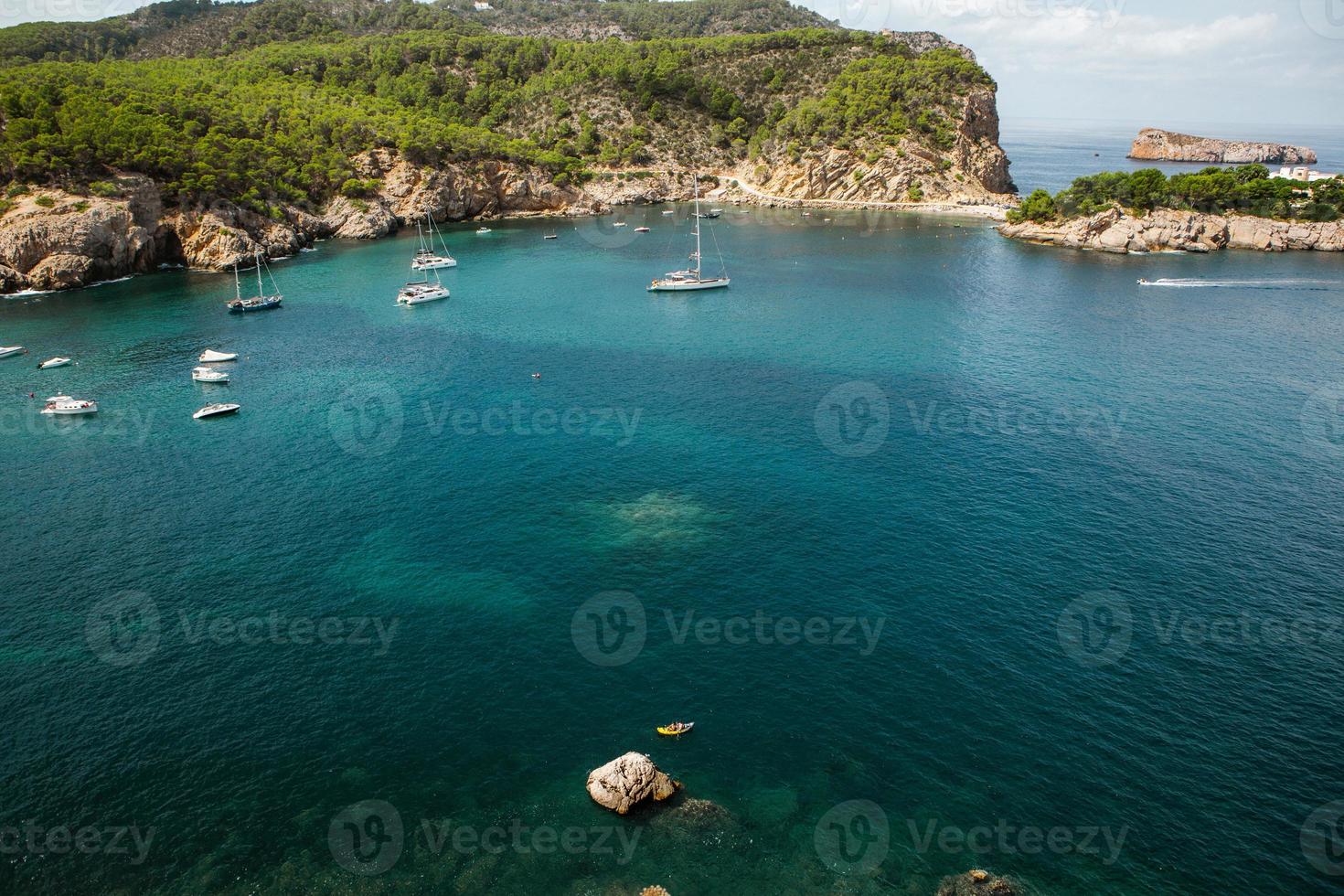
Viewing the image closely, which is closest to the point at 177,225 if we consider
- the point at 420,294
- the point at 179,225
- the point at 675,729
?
the point at 179,225

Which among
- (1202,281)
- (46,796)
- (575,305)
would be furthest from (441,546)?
(1202,281)

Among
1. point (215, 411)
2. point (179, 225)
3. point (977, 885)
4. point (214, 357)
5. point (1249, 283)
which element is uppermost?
point (179, 225)

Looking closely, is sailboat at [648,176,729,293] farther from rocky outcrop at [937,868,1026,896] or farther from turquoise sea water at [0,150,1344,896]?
rocky outcrop at [937,868,1026,896]

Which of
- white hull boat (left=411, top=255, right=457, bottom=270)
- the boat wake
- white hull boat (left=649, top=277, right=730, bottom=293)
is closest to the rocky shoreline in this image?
white hull boat (left=411, top=255, right=457, bottom=270)

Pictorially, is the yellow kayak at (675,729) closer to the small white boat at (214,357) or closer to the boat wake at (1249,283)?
the small white boat at (214,357)

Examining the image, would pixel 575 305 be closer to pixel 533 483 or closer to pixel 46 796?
pixel 533 483

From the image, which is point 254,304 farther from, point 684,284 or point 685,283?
point 685,283
